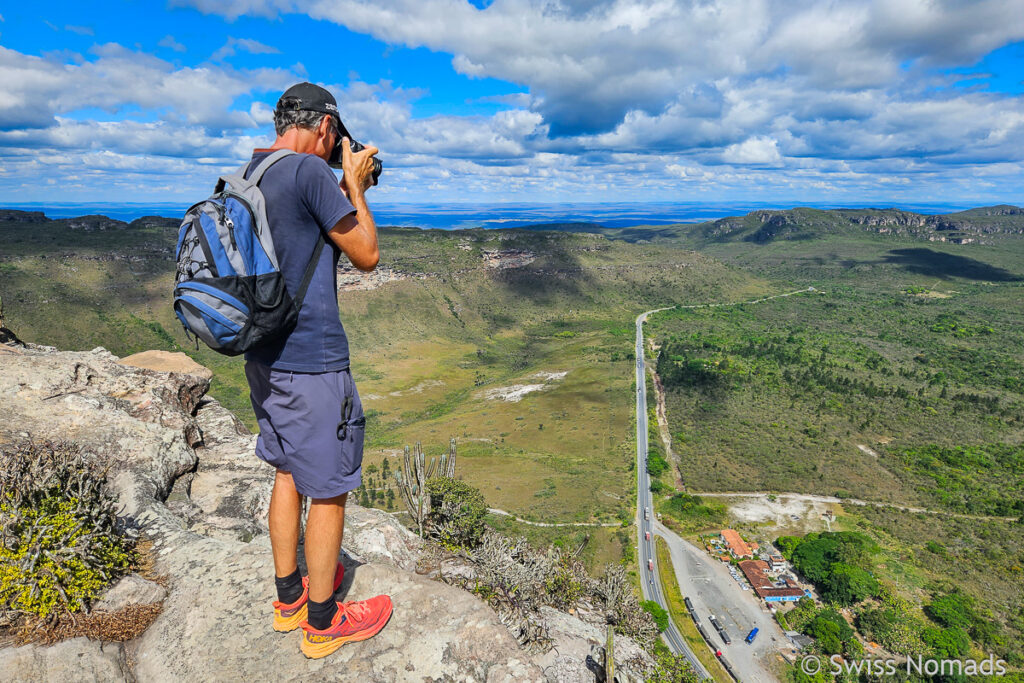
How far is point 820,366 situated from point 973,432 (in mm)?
23561

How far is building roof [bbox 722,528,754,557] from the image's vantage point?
3825cm

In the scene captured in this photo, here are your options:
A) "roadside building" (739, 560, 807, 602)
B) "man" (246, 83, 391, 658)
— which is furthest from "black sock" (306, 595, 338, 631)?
"roadside building" (739, 560, 807, 602)

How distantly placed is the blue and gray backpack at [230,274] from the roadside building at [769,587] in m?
41.2

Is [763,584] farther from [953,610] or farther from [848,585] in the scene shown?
[953,610]

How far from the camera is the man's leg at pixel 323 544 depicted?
3.47 meters

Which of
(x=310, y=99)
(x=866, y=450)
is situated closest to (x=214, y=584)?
(x=310, y=99)

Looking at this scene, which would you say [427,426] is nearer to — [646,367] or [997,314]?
[646,367]

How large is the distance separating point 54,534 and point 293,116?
153 inches

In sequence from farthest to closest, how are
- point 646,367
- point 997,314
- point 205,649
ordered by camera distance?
1. point 997,314
2. point 646,367
3. point 205,649

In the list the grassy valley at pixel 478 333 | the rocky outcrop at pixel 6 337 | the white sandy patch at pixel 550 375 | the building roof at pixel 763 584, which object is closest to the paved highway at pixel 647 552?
the grassy valley at pixel 478 333

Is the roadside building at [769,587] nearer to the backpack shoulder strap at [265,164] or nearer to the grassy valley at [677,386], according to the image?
the grassy valley at [677,386]

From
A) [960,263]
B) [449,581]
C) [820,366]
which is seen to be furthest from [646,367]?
[960,263]

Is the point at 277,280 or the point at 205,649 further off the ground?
the point at 277,280

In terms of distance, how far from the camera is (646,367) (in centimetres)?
8844
